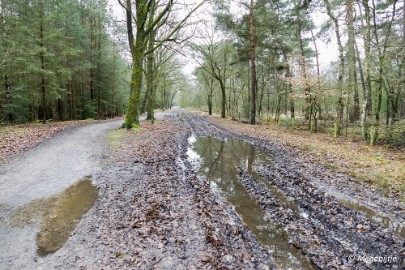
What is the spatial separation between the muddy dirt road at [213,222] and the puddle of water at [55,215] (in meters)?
0.02

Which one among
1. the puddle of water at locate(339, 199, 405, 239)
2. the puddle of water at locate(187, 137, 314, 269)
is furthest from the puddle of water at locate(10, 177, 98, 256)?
the puddle of water at locate(339, 199, 405, 239)

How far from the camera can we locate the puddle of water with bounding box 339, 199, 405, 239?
5.01 meters

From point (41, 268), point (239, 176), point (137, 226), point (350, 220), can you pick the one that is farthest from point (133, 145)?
point (350, 220)

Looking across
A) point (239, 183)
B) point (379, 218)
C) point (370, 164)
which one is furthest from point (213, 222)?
point (370, 164)

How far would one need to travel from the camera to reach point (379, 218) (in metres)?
5.49

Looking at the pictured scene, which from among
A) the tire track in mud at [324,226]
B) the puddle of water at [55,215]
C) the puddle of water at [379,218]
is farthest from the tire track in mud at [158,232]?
the puddle of water at [379,218]

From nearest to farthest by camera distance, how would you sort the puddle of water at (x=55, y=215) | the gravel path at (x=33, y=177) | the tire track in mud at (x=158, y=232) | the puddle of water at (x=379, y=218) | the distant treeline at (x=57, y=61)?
the tire track in mud at (x=158, y=232)
the gravel path at (x=33, y=177)
the puddle of water at (x=55, y=215)
the puddle of water at (x=379, y=218)
the distant treeline at (x=57, y=61)

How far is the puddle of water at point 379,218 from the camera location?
501 centimetres

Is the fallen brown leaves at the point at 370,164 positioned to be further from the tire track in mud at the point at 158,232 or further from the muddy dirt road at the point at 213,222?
the tire track in mud at the point at 158,232

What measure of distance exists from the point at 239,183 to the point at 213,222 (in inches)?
111

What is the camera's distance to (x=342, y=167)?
8984 millimetres

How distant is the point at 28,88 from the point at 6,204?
15.9 metres

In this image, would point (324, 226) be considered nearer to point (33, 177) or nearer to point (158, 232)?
point (158, 232)

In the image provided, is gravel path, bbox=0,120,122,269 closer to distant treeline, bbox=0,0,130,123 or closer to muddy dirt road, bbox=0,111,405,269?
muddy dirt road, bbox=0,111,405,269
